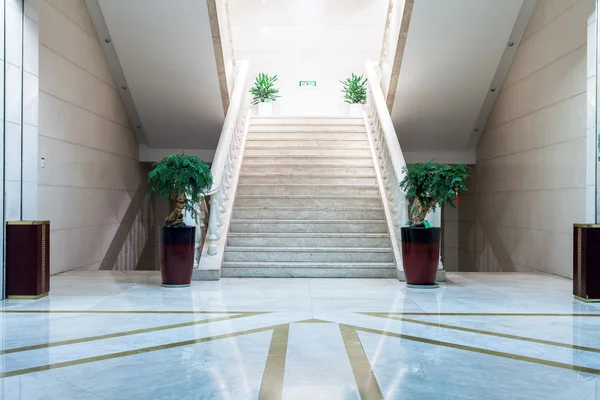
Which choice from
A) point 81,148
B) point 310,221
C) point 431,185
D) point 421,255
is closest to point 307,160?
point 310,221

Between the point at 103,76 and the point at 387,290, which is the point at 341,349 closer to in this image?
the point at 387,290

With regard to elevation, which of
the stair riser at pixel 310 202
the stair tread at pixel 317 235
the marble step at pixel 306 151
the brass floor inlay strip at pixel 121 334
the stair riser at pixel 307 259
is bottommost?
the brass floor inlay strip at pixel 121 334

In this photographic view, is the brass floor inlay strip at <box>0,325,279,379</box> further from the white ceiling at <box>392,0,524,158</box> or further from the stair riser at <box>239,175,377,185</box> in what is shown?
the white ceiling at <box>392,0,524,158</box>

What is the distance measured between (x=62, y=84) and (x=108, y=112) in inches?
68.5

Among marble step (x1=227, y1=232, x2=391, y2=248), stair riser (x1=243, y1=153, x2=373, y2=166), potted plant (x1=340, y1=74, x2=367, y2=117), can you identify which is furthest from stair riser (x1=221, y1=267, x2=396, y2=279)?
potted plant (x1=340, y1=74, x2=367, y2=117)

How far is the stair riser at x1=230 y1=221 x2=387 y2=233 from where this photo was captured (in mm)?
8367

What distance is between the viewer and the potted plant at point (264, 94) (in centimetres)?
1336

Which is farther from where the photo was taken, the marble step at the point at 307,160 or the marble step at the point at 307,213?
the marble step at the point at 307,160

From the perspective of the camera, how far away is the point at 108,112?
9.84 m

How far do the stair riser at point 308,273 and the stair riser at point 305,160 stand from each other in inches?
125

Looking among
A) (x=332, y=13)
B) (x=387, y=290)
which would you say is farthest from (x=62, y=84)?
(x=332, y=13)

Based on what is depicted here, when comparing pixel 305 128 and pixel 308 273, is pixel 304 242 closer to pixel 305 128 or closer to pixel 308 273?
pixel 308 273

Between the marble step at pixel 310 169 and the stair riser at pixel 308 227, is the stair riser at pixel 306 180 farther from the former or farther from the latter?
the stair riser at pixel 308 227

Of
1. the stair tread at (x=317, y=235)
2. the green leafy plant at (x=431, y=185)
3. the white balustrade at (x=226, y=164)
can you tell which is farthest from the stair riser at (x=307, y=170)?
the green leafy plant at (x=431, y=185)
